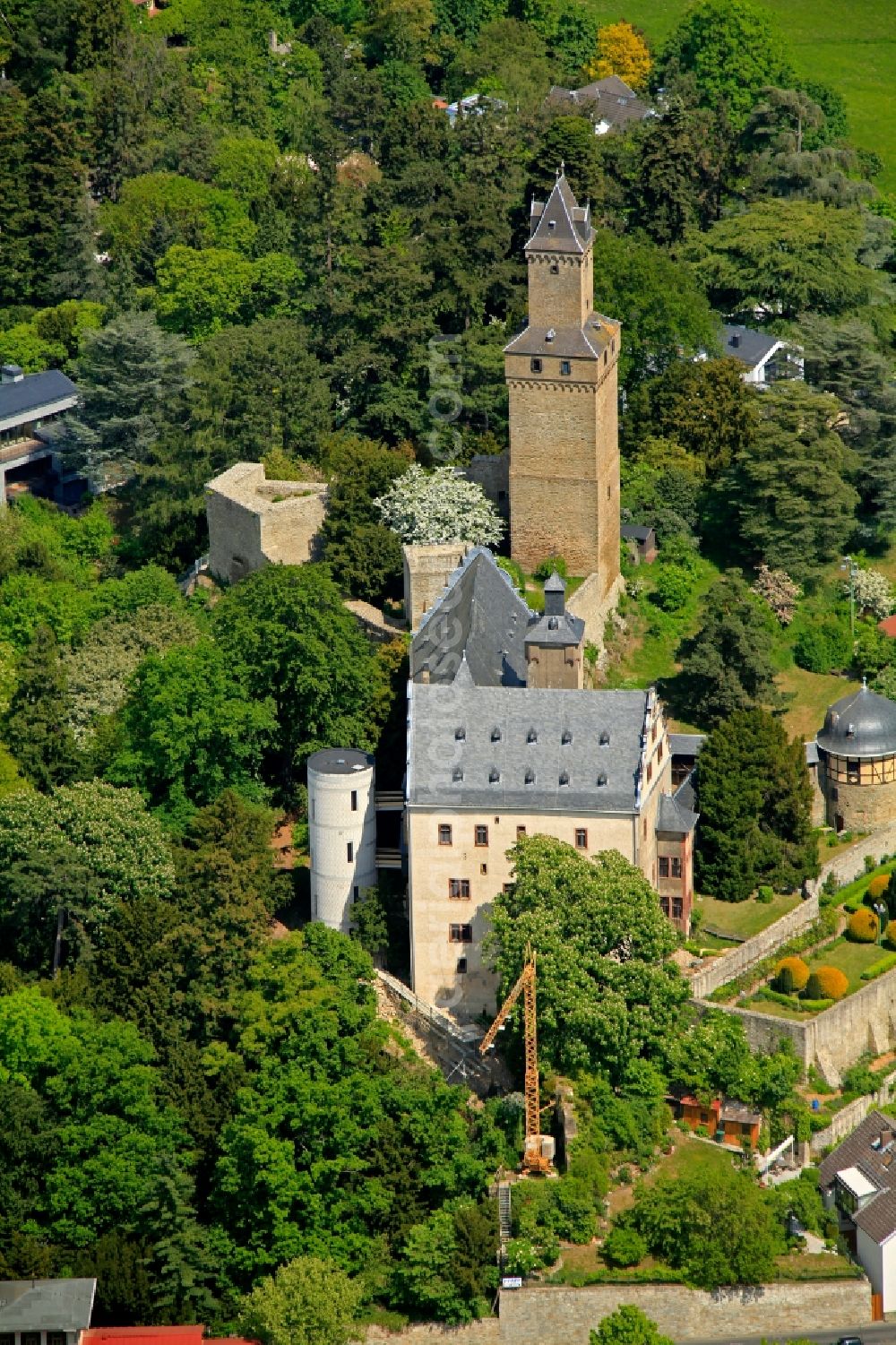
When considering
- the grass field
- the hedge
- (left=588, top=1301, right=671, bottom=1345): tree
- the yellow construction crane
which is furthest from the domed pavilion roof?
the grass field

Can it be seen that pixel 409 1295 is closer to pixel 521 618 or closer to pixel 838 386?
pixel 521 618

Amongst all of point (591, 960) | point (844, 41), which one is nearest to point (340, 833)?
point (591, 960)

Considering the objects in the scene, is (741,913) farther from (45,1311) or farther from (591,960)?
(45,1311)

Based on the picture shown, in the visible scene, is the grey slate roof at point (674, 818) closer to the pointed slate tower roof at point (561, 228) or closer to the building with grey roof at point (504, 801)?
the building with grey roof at point (504, 801)

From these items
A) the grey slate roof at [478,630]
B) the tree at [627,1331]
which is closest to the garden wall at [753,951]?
the grey slate roof at [478,630]

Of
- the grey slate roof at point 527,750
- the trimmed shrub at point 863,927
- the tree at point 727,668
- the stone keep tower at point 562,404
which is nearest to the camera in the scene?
the grey slate roof at point 527,750

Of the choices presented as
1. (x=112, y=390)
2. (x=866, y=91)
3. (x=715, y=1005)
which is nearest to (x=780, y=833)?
(x=715, y=1005)

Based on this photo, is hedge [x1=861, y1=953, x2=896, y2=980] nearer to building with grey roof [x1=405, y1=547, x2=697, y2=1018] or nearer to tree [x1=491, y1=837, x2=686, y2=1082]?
building with grey roof [x1=405, y1=547, x2=697, y2=1018]
